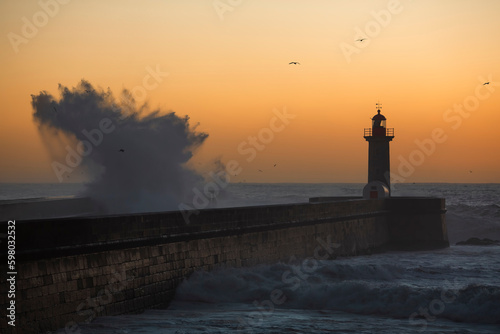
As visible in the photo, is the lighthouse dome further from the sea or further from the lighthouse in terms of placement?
the sea

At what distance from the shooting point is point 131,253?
9.97 meters

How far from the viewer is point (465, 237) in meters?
30.2

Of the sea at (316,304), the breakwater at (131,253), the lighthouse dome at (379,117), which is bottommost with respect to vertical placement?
the sea at (316,304)

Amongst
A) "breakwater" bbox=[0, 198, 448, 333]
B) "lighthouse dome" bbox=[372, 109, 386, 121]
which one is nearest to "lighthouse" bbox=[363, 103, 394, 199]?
"lighthouse dome" bbox=[372, 109, 386, 121]

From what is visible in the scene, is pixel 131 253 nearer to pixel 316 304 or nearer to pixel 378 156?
pixel 316 304

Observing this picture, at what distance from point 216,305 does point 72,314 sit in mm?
2869

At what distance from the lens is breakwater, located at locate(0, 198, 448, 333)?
805cm

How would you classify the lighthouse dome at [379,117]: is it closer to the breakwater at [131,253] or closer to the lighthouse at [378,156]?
the lighthouse at [378,156]

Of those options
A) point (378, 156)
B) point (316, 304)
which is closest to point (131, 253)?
point (316, 304)

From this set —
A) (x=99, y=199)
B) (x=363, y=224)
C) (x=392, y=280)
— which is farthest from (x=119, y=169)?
(x=392, y=280)

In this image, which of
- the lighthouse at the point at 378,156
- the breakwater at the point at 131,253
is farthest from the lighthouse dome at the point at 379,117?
the breakwater at the point at 131,253

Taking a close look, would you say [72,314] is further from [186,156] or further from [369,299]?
[186,156]

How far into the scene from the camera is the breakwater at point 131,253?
8055 mm

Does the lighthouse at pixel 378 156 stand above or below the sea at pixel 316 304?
above
